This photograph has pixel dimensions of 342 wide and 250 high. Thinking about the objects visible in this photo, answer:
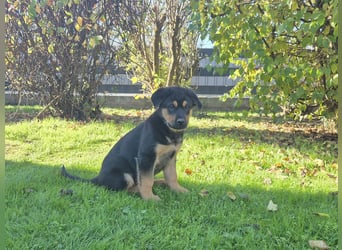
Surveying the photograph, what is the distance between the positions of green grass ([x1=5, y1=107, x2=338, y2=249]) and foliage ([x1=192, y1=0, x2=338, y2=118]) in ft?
2.53

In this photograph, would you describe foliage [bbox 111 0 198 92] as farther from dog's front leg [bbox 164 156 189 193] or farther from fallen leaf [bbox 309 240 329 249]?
fallen leaf [bbox 309 240 329 249]

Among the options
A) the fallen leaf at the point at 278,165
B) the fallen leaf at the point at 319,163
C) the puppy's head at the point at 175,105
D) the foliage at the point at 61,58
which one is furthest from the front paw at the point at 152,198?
the foliage at the point at 61,58

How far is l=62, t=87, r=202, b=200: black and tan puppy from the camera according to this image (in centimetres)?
263

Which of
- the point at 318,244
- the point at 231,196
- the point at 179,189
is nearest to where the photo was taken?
the point at 318,244

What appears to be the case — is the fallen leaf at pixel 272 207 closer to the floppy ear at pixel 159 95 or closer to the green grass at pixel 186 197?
the green grass at pixel 186 197

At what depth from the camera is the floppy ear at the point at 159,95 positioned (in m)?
2.66

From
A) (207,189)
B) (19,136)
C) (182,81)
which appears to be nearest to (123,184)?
(207,189)

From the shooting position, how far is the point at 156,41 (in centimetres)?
570

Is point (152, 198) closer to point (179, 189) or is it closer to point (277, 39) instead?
point (179, 189)

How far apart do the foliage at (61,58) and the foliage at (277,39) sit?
1.87 meters

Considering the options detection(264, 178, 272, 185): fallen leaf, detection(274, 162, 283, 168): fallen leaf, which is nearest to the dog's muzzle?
detection(264, 178, 272, 185): fallen leaf

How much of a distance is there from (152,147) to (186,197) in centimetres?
42

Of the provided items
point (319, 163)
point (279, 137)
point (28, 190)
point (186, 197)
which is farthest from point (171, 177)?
point (279, 137)

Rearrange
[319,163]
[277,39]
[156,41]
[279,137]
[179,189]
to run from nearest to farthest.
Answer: [179,189], [319,163], [277,39], [279,137], [156,41]
